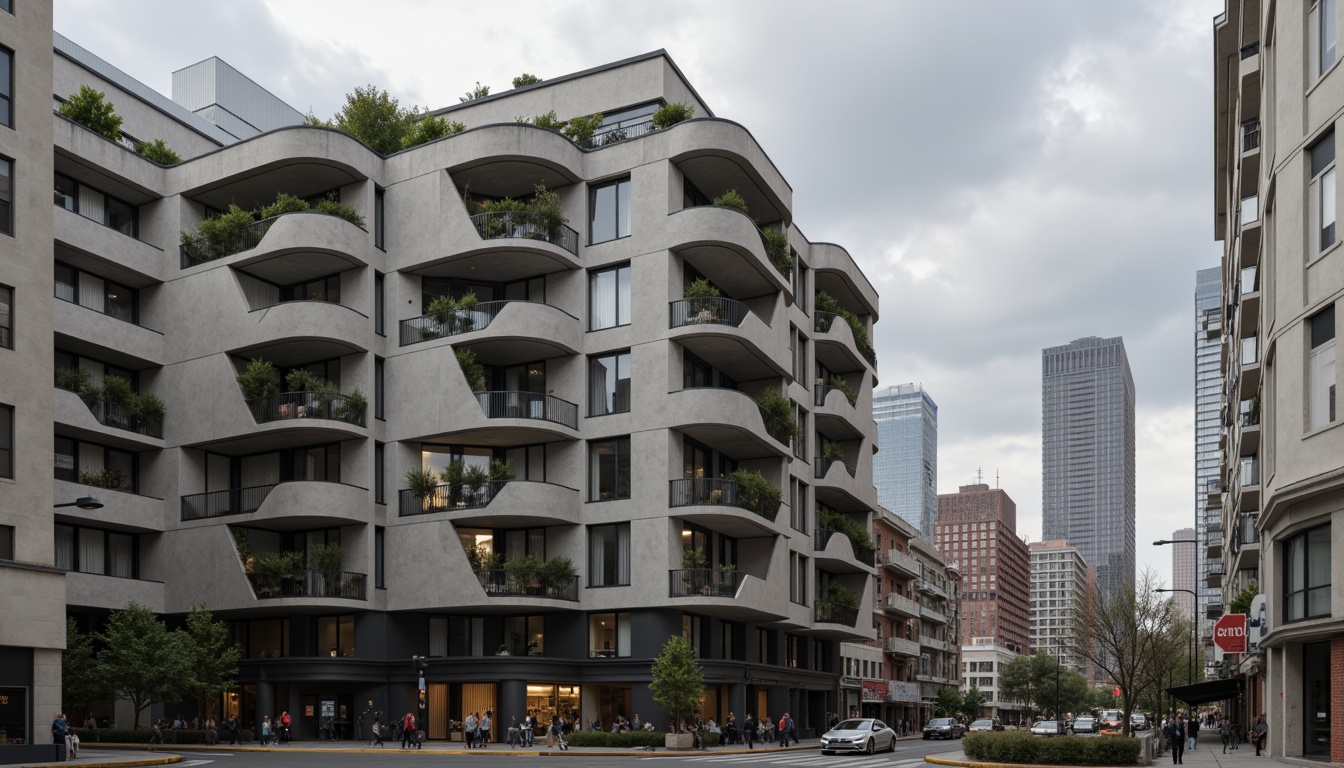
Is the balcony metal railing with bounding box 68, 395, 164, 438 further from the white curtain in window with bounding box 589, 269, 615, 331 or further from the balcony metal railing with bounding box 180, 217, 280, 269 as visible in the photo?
the white curtain in window with bounding box 589, 269, 615, 331

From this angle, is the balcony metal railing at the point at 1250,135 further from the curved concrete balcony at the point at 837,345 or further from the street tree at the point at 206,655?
the street tree at the point at 206,655

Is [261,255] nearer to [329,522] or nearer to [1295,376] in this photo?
[329,522]

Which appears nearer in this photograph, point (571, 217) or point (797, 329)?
point (571, 217)

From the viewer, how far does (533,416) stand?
51062mm

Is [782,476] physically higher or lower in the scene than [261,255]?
lower

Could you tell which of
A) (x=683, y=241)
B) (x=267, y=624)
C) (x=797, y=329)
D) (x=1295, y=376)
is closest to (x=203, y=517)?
(x=267, y=624)

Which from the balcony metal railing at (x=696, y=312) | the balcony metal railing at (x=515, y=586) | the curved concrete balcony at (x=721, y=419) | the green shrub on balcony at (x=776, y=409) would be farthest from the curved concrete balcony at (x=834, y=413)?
the balcony metal railing at (x=515, y=586)

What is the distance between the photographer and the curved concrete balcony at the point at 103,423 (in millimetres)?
47969

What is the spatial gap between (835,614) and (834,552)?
3.33 meters

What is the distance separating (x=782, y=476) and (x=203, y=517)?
26043 mm

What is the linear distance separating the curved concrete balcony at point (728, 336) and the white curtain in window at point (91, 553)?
25.5m

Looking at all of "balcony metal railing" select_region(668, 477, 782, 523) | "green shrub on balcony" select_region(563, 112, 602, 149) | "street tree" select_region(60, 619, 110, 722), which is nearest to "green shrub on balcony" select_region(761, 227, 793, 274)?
"green shrub on balcony" select_region(563, 112, 602, 149)

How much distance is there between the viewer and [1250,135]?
51219 millimetres

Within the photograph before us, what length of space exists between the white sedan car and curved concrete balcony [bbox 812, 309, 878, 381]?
2340cm
